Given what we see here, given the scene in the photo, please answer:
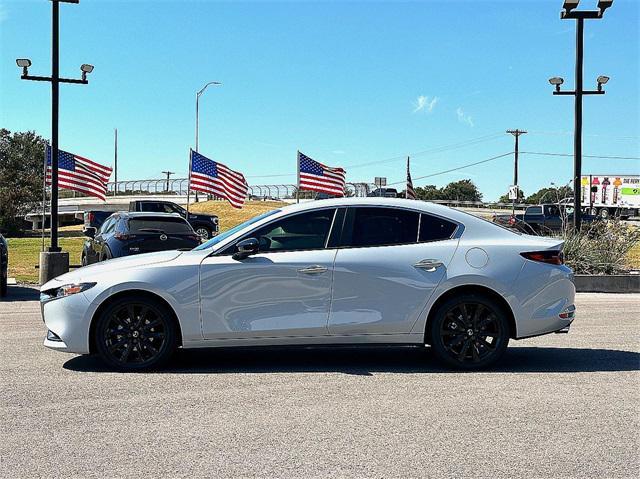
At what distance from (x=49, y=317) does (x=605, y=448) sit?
495 centimetres

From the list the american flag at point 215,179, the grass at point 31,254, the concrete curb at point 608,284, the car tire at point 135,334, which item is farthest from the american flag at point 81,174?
the car tire at point 135,334

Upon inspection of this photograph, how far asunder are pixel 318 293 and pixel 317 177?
15360mm

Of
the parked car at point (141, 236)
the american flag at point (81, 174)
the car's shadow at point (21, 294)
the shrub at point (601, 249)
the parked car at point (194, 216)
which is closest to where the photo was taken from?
the car's shadow at point (21, 294)

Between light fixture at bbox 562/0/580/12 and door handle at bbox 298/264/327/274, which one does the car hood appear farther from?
light fixture at bbox 562/0/580/12

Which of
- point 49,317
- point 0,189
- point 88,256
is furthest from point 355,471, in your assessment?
point 0,189

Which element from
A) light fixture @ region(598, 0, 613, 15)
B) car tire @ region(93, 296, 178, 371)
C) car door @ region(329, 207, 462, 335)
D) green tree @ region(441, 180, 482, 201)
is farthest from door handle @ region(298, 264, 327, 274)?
green tree @ region(441, 180, 482, 201)

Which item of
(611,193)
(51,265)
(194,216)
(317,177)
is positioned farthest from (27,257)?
(611,193)

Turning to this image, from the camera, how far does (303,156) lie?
72.1ft

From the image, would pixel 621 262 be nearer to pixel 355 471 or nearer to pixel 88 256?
pixel 88 256

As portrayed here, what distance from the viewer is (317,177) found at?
2217 cm

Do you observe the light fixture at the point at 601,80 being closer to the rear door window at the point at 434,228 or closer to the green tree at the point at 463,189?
the rear door window at the point at 434,228

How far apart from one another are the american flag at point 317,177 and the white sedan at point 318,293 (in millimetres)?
14653

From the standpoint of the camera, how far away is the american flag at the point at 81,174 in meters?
19.7

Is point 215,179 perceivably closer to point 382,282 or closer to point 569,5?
point 569,5
